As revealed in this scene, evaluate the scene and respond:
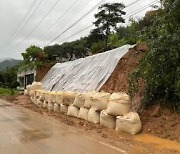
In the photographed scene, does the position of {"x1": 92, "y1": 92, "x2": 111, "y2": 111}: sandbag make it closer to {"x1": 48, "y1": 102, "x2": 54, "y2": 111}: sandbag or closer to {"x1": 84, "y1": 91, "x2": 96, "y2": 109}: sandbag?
{"x1": 84, "y1": 91, "x2": 96, "y2": 109}: sandbag

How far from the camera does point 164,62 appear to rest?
984cm

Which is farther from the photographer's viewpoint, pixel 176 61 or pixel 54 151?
pixel 176 61

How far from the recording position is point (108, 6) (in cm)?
4612

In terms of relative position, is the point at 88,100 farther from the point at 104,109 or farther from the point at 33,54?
the point at 33,54

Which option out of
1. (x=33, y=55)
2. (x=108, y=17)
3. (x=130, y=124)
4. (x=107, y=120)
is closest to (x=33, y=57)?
(x=33, y=55)

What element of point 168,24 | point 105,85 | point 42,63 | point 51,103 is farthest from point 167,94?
point 42,63

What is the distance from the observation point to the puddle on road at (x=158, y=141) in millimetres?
7484

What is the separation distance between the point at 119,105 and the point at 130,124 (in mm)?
824

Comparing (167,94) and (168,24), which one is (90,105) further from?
(168,24)

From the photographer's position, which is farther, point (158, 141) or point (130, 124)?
point (130, 124)

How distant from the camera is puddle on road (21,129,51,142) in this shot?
858cm

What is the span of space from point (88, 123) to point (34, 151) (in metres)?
4.46

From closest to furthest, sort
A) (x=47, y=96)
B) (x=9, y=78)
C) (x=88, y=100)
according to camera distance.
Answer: (x=88, y=100)
(x=47, y=96)
(x=9, y=78)

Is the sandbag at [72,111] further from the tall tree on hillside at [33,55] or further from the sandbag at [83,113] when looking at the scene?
Result: the tall tree on hillside at [33,55]
